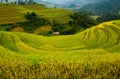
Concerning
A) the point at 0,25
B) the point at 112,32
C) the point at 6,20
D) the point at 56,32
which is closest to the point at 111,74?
the point at 112,32

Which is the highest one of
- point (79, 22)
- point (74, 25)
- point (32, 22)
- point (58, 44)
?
point (58, 44)

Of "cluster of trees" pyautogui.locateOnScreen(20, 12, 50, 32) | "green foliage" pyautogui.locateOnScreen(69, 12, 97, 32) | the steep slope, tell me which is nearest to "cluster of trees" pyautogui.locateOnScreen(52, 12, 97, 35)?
"green foliage" pyautogui.locateOnScreen(69, 12, 97, 32)

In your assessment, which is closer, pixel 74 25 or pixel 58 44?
pixel 58 44

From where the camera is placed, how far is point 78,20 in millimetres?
91000

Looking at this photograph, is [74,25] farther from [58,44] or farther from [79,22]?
[58,44]

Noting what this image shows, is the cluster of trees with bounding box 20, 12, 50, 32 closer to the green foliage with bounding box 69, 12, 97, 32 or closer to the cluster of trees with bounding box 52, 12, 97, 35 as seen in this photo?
the cluster of trees with bounding box 52, 12, 97, 35

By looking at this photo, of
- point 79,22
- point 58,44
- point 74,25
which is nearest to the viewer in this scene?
point 58,44

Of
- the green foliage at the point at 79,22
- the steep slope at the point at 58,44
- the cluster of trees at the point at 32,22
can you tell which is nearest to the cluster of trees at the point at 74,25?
the green foliage at the point at 79,22

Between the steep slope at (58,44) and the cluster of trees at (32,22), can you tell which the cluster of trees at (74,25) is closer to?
the cluster of trees at (32,22)

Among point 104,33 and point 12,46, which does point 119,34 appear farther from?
point 12,46

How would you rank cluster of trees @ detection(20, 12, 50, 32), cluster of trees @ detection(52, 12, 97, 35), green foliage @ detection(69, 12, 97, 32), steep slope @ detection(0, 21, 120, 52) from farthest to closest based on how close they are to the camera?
1. green foliage @ detection(69, 12, 97, 32)
2. cluster of trees @ detection(20, 12, 50, 32)
3. cluster of trees @ detection(52, 12, 97, 35)
4. steep slope @ detection(0, 21, 120, 52)

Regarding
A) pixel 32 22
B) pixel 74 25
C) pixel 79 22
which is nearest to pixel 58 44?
pixel 32 22

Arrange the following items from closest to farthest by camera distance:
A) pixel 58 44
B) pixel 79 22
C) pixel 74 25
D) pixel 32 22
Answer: pixel 58 44 < pixel 32 22 < pixel 74 25 < pixel 79 22

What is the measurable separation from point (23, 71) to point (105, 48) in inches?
543
